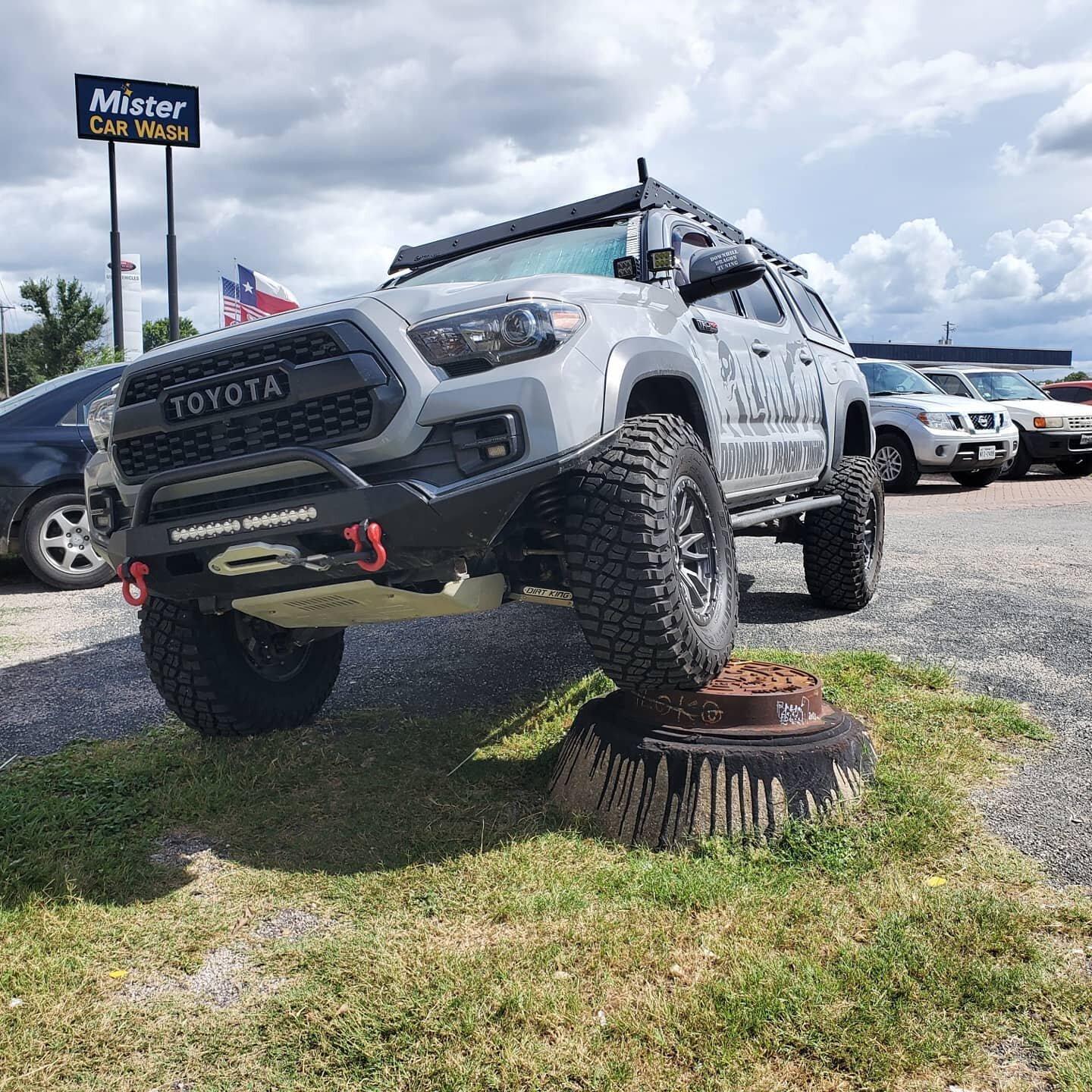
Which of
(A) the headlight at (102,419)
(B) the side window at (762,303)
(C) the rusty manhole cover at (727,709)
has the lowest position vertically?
(C) the rusty manhole cover at (727,709)

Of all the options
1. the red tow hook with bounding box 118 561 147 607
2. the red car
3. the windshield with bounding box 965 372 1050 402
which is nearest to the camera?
the red tow hook with bounding box 118 561 147 607

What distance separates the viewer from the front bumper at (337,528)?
261 centimetres

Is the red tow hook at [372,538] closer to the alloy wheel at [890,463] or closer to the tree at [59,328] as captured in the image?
the alloy wheel at [890,463]

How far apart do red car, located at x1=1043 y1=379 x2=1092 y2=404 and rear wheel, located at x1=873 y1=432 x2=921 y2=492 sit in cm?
800

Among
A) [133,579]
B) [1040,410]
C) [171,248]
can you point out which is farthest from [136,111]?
[133,579]

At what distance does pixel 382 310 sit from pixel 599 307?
0.66 meters

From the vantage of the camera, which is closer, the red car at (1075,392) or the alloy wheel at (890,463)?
the alloy wheel at (890,463)

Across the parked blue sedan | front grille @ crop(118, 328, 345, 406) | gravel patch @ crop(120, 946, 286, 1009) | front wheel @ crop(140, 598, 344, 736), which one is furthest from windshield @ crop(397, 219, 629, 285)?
the parked blue sedan

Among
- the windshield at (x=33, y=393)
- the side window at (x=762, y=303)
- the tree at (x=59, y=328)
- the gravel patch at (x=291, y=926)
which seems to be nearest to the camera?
the gravel patch at (x=291, y=926)

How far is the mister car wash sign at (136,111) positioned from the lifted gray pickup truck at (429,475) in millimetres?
22723

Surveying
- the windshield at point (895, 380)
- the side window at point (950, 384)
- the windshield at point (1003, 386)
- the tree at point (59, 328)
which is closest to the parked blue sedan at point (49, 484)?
the windshield at point (895, 380)

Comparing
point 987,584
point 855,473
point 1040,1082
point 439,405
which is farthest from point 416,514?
point 987,584

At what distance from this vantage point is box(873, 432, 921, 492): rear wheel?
44.8 ft

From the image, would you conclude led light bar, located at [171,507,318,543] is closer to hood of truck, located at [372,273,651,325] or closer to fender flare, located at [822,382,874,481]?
hood of truck, located at [372,273,651,325]
